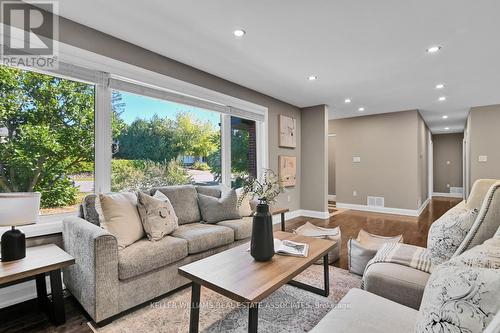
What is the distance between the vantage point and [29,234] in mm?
2115

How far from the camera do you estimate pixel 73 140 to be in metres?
2.52

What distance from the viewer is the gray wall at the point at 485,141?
17.9 feet

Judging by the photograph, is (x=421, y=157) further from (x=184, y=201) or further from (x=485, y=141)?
(x=184, y=201)

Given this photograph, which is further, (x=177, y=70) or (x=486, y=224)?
(x=177, y=70)

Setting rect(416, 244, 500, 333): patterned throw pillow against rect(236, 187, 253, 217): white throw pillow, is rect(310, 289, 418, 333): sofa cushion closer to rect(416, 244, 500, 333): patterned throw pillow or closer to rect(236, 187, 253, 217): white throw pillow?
rect(416, 244, 500, 333): patterned throw pillow

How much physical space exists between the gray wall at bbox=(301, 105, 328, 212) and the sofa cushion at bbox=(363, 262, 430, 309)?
3.83 metres

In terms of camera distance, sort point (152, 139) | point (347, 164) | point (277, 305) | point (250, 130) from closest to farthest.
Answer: point (277, 305), point (152, 139), point (250, 130), point (347, 164)

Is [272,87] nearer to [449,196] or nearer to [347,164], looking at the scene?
[347,164]

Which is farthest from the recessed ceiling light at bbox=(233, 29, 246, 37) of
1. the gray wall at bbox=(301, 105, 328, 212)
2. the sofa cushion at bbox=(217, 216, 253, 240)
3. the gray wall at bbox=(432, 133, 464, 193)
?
the gray wall at bbox=(432, 133, 464, 193)

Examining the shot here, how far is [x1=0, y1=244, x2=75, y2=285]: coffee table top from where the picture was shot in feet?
5.20

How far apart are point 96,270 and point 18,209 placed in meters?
0.66

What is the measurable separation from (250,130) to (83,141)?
2731mm

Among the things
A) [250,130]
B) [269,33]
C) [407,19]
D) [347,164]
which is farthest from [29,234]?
[347,164]

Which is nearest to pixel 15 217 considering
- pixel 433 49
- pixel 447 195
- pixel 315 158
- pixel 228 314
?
pixel 228 314
